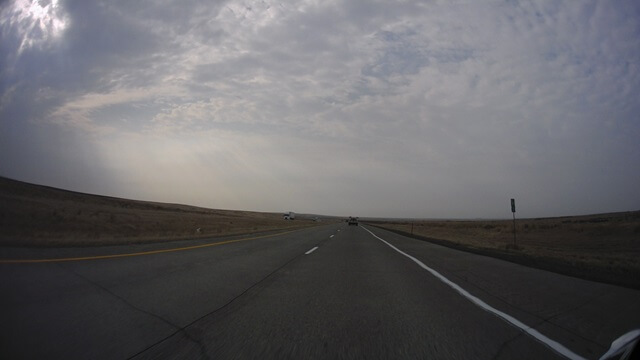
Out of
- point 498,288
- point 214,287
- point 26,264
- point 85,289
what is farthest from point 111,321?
point 498,288

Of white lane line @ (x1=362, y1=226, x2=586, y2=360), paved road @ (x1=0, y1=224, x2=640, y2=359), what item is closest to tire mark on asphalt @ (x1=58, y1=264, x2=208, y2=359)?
paved road @ (x1=0, y1=224, x2=640, y2=359)

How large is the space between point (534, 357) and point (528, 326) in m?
1.25

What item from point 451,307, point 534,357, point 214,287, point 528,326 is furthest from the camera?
point 214,287

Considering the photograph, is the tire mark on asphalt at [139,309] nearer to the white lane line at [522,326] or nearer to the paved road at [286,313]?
the paved road at [286,313]

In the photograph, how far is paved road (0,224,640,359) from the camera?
399 cm

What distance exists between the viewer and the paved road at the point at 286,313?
3990 millimetres

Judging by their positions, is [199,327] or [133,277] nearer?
[199,327]

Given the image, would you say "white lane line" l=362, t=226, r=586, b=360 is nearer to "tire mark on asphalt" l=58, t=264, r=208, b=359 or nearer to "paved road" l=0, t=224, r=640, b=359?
"paved road" l=0, t=224, r=640, b=359

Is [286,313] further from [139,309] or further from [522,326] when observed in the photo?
[522,326]

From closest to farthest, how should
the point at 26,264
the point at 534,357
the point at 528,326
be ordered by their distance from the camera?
the point at 534,357, the point at 528,326, the point at 26,264

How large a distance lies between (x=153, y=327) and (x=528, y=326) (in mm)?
4837

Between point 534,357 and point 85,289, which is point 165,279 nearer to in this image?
point 85,289

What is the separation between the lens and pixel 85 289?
6.30m

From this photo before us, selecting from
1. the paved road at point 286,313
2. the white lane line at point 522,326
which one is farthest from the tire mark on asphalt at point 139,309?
the white lane line at point 522,326
